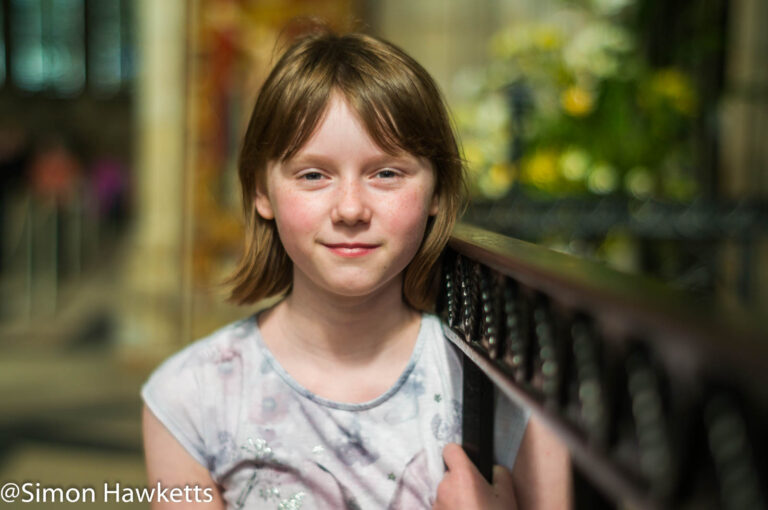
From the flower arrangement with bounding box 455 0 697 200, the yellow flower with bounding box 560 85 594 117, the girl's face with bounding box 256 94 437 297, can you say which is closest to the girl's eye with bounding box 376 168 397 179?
the girl's face with bounding box 256 94 437 297

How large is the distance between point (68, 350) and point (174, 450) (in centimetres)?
581

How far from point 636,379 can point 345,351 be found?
82 centimetres

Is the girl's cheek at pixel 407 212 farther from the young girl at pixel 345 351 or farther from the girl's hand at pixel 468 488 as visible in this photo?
the girl's hand at pixel 468 488

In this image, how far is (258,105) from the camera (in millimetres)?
1246

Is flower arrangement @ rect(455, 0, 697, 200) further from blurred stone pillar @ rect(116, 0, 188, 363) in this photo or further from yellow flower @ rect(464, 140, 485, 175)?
blurred stone pillar @ rect(116, 0, 188, 363)

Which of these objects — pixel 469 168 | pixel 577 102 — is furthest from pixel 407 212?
pixel 577 102

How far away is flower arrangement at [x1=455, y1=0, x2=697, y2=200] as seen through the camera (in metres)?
3.21

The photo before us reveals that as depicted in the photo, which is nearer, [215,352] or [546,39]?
[215,352]

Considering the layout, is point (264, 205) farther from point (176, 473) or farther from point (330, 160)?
point (176, 473)

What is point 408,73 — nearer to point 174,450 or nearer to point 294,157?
point 294,157

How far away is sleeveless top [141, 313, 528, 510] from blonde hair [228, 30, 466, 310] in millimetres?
152

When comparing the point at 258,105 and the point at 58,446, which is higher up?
the point at 258,105

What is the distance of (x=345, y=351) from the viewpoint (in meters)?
1.27

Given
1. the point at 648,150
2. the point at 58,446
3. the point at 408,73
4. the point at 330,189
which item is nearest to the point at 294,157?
the point at 330,189
